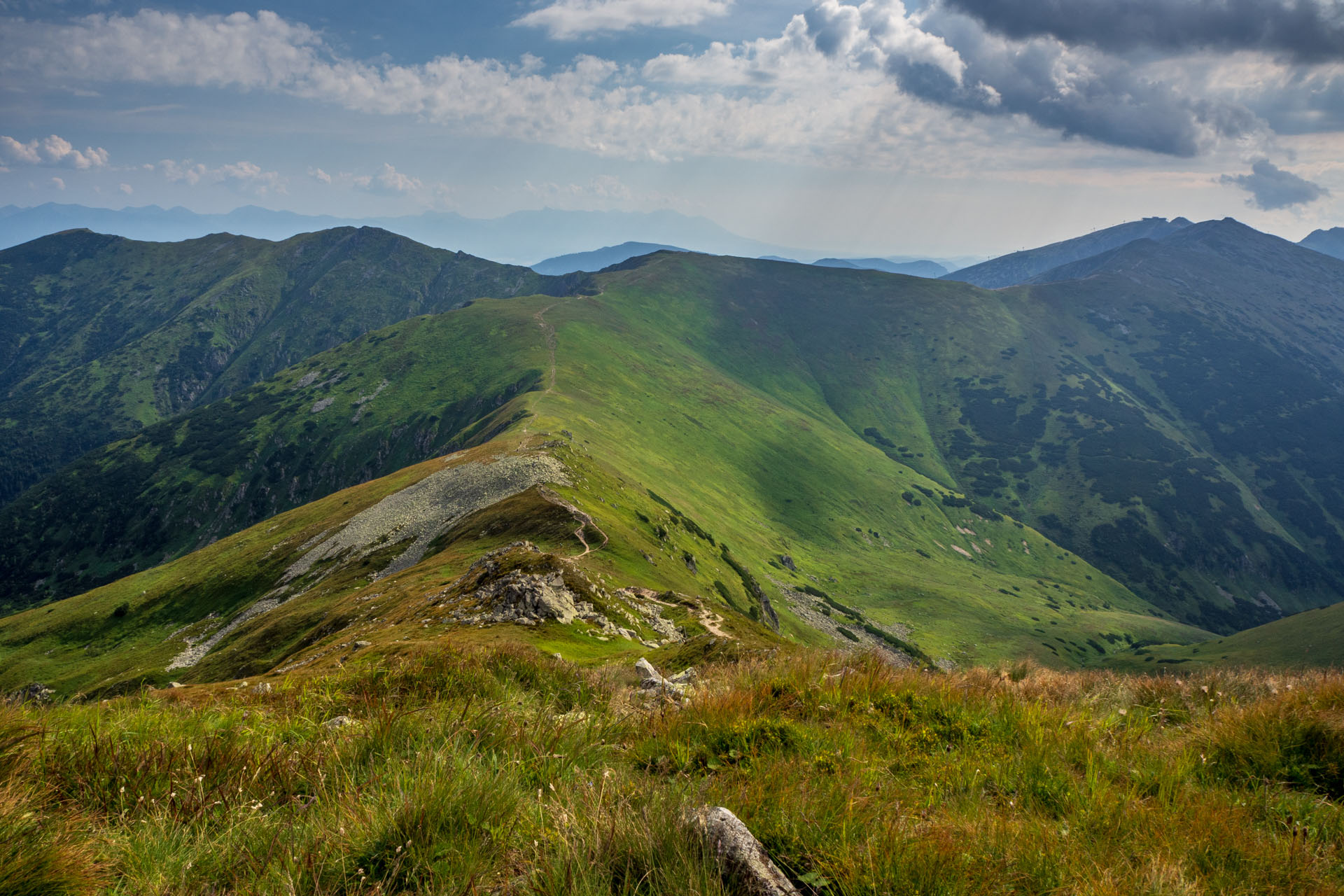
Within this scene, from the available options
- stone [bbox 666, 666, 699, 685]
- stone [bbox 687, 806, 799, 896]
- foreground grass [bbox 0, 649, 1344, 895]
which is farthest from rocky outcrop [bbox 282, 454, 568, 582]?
stone [bbox 687, 806, 799, 896]

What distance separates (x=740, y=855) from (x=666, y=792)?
2.85 ft

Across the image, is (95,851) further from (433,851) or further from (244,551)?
(244,551)

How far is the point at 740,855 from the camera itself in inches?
148

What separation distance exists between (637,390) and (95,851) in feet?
645

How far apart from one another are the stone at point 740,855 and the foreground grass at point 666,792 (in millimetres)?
127

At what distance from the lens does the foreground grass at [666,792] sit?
3682mm

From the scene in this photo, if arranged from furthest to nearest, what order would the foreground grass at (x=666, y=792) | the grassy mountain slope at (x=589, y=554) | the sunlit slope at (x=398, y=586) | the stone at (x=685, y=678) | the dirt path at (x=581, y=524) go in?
the grassy mountain slope at (x=589, y=554) < the dirt path at (x=581, y=524) < the sunlit slope at (x=398, y=586) < the stone at (x=685, y=678) < the foreground grass at (x=666, y=792)

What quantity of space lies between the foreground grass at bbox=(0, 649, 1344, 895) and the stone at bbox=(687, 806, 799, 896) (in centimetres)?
13

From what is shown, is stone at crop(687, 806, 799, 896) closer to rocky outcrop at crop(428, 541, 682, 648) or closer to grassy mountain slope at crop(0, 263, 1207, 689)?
grassy mountain slope at crop(0, 263, 1207, 689)

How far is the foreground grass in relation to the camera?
3682mm

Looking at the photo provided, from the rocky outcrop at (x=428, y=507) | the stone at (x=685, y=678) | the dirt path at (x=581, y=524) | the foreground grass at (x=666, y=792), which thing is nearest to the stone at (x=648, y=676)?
the stone at (x=685, y=678)

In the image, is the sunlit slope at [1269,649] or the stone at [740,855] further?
the sunlit slope at [1269,649]

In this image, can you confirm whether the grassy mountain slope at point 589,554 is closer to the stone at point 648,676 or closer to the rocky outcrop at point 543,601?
the rocky outcrop at point 543,601

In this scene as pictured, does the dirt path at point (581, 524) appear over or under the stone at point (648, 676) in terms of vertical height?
under
